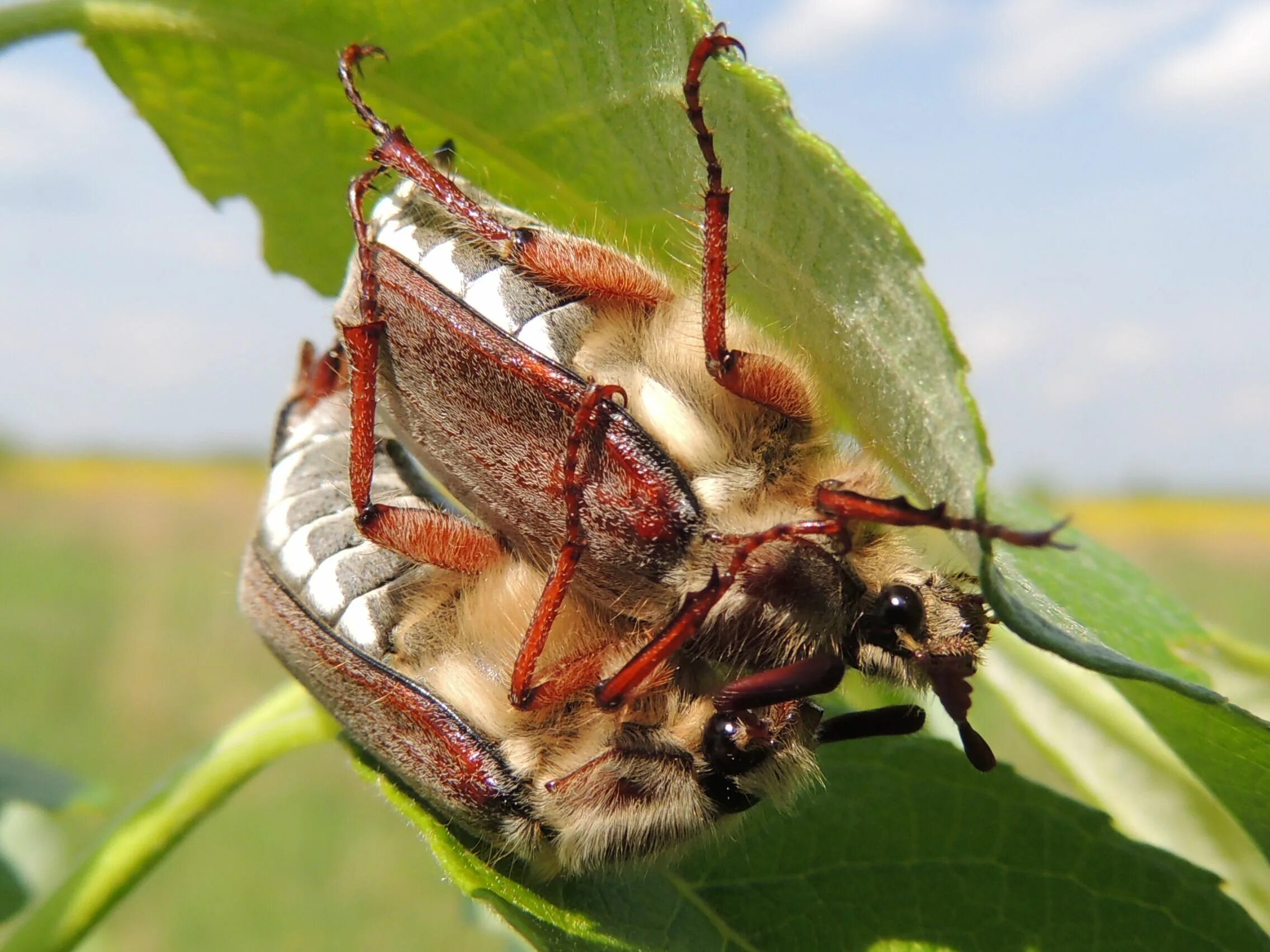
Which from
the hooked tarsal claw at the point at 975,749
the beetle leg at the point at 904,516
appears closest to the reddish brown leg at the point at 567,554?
the beetle leg at the point at 904,516

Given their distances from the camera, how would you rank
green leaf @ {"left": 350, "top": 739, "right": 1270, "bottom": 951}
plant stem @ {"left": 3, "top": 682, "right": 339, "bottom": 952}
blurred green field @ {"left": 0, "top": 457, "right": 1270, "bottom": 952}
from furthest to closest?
blurred green field @ {"left": 0, "top": 457, "right": 1270, "bottom": 952} < plant stem @ {"left": 3, "top": 682, "right": 339, "bottom": 952} < green leaf @ {"left": 350, "top": 739, "right": 1270, "bottom": 951}

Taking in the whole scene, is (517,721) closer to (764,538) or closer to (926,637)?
(764,538)

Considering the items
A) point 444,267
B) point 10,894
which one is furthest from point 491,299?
point 10,894

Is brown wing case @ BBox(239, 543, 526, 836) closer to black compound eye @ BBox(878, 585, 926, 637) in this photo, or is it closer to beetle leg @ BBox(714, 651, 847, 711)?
beetle leg @ BBox(714, 651, 847, 711)

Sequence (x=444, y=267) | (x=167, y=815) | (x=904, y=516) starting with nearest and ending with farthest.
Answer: (x=904, y=516)
(x=444, y=267)
(x=167, y=815)

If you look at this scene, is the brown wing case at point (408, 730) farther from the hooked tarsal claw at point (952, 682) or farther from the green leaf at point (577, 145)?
the green leaf at point (577, 145)

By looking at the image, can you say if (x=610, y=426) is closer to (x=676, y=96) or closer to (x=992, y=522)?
(x=676, y=96)

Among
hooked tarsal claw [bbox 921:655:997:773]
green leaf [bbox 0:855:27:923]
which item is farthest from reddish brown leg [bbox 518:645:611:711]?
green leaf [bbox 0:855:27:923]
